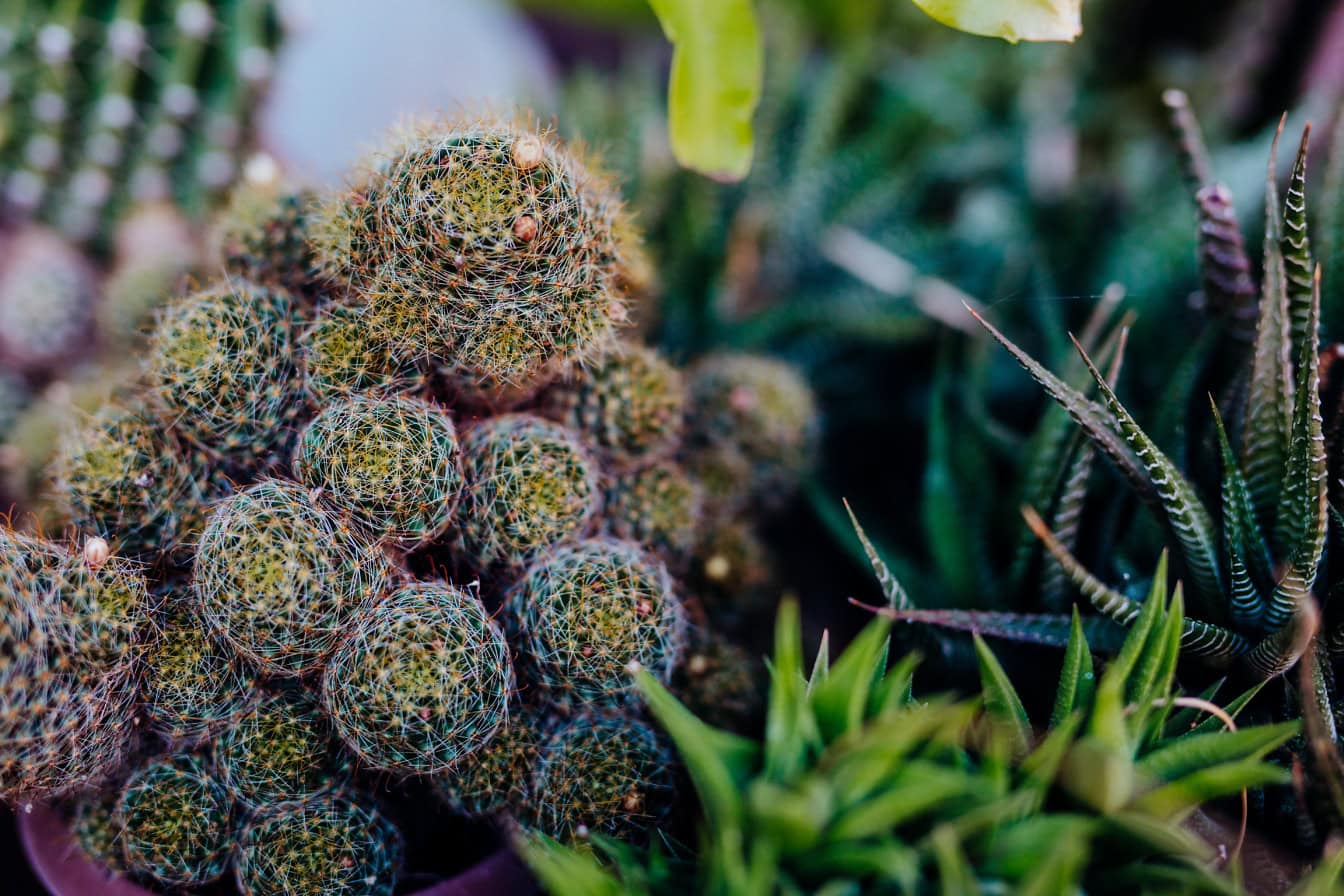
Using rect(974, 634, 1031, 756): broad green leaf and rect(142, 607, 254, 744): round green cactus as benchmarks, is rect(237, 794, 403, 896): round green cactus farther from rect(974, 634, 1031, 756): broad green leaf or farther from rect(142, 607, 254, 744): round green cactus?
rect(974, 634, 1031, 756): broad green leaf

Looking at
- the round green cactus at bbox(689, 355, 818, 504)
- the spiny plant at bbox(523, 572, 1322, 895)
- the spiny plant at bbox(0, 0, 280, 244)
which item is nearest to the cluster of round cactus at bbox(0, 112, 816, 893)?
the spiny plant at bbox(523, 572, 1322, 895)

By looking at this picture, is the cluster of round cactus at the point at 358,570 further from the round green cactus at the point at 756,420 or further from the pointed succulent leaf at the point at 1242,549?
the pointed succulent leaf at the point at 1242,549

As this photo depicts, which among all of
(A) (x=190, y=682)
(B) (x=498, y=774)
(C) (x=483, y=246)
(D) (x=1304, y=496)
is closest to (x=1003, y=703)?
(D) (x=1304, y=496)

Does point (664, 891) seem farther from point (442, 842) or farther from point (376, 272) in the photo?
point (376, 272)

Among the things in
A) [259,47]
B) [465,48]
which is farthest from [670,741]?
[465,48]

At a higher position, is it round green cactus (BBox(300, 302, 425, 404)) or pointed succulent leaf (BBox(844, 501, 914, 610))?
round green cactus (BBox(300, 302, 425, 404))

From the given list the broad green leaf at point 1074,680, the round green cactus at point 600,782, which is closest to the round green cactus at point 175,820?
the round green cactus at point 600,782

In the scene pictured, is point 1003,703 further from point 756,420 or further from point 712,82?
point 712,82
